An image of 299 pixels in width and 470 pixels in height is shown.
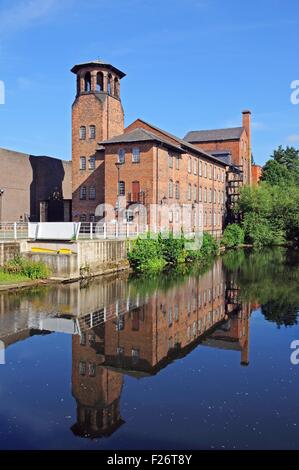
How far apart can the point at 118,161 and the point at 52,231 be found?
44.6 feet

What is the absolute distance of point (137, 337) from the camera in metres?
13.2

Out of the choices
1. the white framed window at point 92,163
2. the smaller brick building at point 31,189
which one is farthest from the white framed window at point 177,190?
the smaller brick building at point 31,189

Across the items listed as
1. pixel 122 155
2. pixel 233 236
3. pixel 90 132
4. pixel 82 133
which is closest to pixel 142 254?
pixel 122 155

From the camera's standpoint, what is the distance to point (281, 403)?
875 cm

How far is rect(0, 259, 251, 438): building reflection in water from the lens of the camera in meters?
9.37

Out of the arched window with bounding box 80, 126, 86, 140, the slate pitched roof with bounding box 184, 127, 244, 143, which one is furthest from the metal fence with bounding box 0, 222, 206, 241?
the slate pitched roof with bounding box 184, 127, 244, 143

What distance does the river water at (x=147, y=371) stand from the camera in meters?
7.55

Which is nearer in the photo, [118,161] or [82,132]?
[118,161]

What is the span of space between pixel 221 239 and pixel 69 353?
39331mm

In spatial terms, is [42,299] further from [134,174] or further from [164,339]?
[134,174]

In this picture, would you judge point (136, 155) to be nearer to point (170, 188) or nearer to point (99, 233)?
point (170, 188)

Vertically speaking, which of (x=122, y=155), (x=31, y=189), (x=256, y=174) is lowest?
(x=31, y=189)

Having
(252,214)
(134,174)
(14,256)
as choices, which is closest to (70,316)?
(14,256)
